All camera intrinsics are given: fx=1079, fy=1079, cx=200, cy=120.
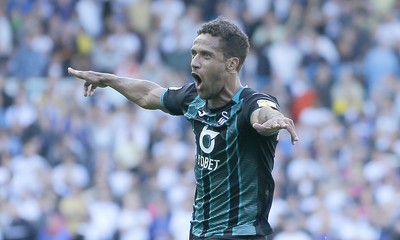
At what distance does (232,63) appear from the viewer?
7.14m

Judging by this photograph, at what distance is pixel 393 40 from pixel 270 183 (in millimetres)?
10857

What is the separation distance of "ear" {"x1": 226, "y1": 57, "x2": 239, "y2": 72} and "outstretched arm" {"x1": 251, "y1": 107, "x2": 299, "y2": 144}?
480 mm

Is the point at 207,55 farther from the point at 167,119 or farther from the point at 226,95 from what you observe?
the point at 167,119

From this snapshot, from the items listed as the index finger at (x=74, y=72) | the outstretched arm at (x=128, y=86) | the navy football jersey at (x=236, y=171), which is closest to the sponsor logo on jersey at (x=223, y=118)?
the navy football jersey at (x=236, y=171)

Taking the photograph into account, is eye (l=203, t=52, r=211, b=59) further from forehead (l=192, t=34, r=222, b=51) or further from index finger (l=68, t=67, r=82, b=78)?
index finger (l=68, t=67, r=82, b=78)

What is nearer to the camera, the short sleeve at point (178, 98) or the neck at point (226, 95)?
the neck at point (226, 95)

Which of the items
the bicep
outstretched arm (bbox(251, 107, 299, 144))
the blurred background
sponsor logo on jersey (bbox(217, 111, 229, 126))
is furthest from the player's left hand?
the blurred background

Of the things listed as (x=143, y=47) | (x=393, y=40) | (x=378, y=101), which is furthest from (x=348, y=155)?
(x=143, y=47)

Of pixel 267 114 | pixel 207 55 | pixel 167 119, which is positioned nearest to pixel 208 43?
pixel 207 55

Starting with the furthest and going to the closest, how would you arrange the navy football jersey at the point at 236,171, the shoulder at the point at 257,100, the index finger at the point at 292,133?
1. the navy football jersey at the point at 236,171
2. the shoulder at the point at 257,100
3. the index finger at the point at 292,133

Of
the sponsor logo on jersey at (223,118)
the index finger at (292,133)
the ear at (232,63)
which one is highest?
the ear at (232,63)

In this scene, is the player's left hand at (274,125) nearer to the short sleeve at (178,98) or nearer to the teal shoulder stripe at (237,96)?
the teal shoulder stripe at (237,96)

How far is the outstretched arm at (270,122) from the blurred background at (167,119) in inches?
269

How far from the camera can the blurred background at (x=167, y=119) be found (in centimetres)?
1434
